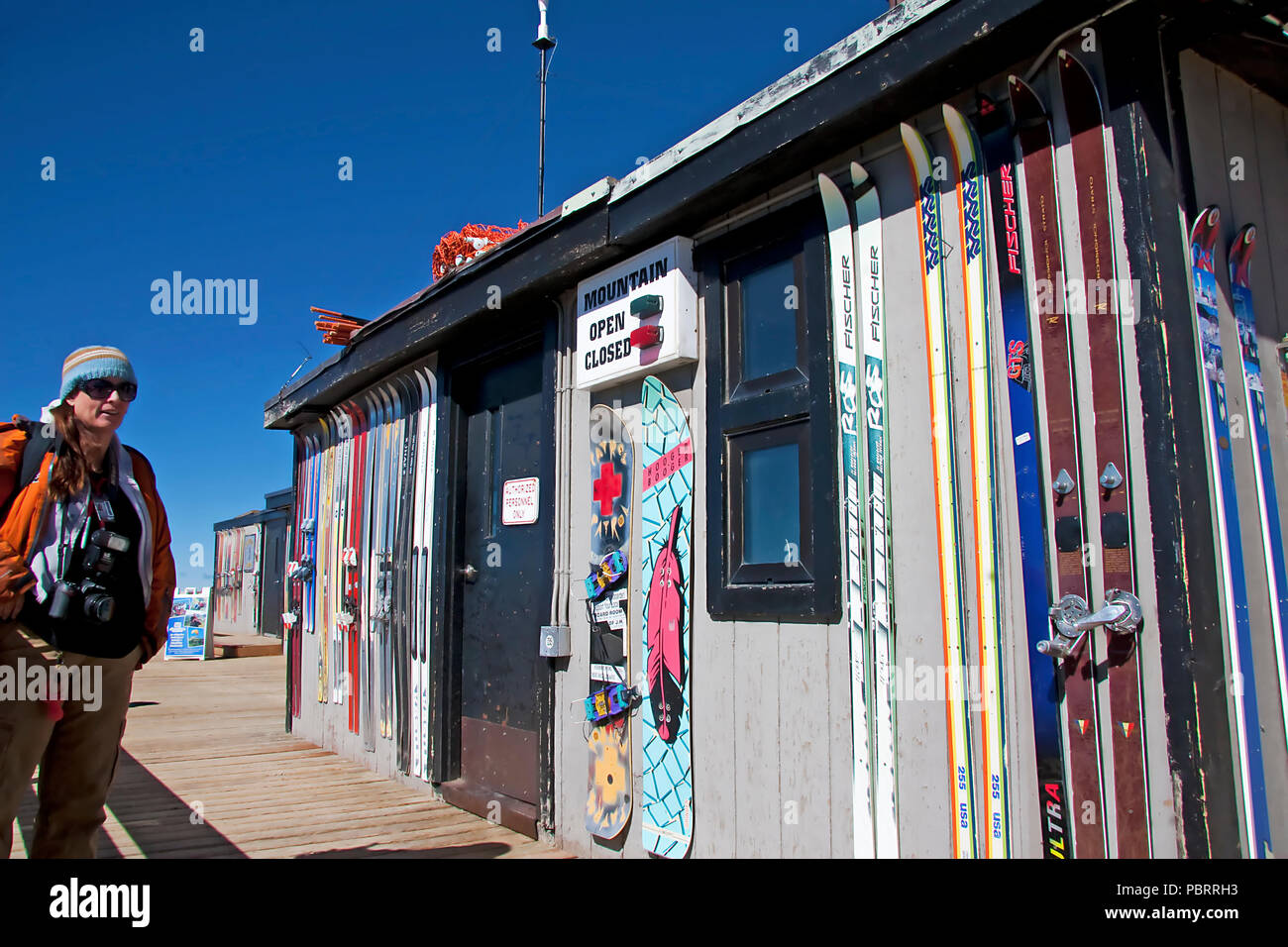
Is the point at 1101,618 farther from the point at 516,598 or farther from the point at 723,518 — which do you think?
the point at 516,598

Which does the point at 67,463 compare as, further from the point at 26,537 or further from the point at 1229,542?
the point at 1229,542

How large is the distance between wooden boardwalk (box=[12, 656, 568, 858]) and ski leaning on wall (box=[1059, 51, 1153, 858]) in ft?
8.37

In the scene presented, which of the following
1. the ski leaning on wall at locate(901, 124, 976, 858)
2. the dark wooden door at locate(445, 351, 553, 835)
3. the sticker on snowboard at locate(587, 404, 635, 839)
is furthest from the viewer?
the dark wooden door at locate(445, 351, 553, 835)

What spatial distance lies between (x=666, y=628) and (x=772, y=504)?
729mm

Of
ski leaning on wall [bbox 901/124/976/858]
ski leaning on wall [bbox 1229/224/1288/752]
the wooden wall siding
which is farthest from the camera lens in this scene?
ski leaning on wall [bbox 1229/224/1288/752]

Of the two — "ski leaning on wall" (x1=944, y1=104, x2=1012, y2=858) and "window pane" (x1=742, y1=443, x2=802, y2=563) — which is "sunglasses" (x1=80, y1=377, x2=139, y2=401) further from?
"ski leaning on wall" (x1=944, y1=104, x2=1012, y2=858)

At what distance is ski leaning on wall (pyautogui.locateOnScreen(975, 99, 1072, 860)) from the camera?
7.31ft

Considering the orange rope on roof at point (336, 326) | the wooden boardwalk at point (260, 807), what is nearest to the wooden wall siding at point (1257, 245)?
the wooden boardwalk at point (260, 807)

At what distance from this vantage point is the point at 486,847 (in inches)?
157

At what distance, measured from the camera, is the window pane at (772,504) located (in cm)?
307

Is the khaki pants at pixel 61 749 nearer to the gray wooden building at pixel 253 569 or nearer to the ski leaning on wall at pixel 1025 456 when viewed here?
the ski leaning on wall at pixel 1025 456

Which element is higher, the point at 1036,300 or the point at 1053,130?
the point at 1053,130

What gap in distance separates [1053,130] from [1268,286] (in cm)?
96

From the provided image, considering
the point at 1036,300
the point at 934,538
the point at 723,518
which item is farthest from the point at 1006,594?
the point at 723,518
